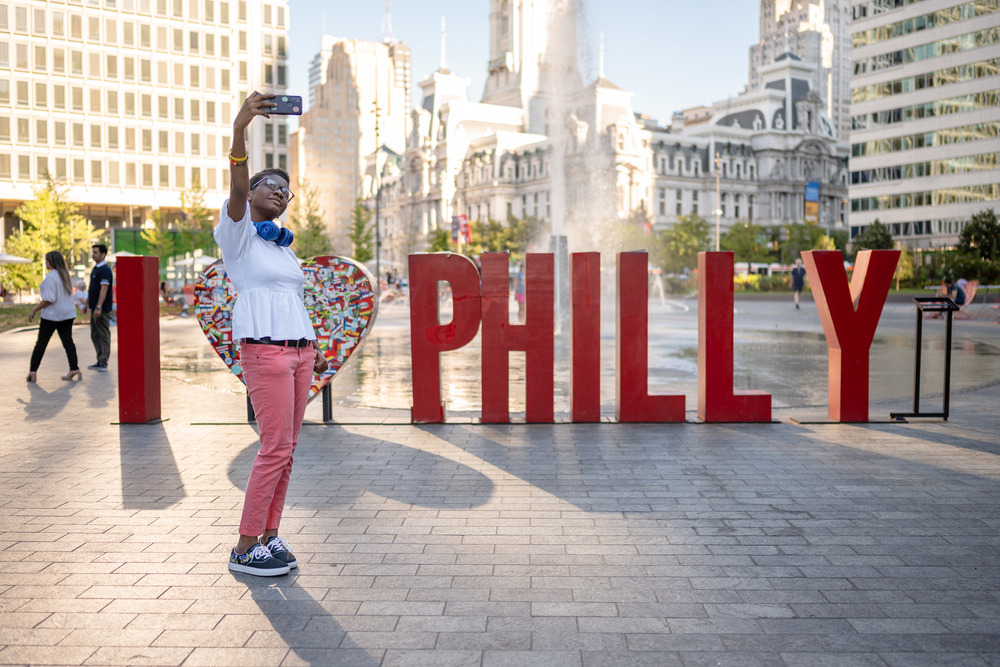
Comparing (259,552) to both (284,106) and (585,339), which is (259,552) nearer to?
(284,106)

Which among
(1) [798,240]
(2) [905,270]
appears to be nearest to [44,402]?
(2) [905,270]

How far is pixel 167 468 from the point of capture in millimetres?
6363

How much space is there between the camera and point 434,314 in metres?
8.07

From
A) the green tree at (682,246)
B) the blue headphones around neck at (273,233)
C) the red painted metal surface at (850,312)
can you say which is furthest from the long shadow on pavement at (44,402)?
the green tree at (682,246)

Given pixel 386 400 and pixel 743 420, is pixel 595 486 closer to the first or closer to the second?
pixel 743 420

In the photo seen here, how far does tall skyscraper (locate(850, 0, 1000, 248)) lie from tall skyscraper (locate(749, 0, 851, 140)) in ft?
369

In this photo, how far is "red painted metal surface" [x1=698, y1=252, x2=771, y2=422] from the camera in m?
8.09

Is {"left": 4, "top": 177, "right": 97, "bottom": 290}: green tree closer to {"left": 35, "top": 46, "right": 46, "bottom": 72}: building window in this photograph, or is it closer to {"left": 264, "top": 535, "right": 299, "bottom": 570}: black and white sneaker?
{"left": 35, "top": 46, "right": 46, "bottom": 72}: building window

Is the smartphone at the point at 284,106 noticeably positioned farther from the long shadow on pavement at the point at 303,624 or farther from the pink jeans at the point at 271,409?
the long shadow on pavement at the point at 303,624

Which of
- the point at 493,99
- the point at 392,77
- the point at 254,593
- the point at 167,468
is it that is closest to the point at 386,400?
the point at 167,468

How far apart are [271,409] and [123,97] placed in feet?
216

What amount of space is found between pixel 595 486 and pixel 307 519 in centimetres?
190

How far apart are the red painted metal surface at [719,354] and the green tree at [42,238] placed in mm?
36019

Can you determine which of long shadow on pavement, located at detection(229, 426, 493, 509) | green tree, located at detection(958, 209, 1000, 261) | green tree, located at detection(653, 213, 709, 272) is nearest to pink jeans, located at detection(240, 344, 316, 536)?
long shadow on pavement, located at detection(229, 426, 493, 509)
